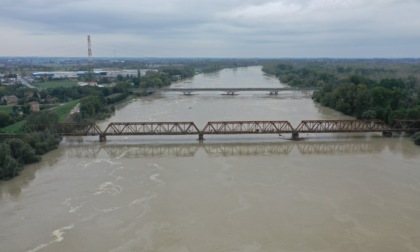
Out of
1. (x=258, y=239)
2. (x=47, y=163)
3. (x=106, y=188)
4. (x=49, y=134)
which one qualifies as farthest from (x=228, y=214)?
(x=49, y=134)

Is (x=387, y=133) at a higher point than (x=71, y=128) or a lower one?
lower

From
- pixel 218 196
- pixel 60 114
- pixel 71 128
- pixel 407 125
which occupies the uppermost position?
pixel 407 125

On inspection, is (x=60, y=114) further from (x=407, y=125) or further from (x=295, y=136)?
(x=407, y=125)

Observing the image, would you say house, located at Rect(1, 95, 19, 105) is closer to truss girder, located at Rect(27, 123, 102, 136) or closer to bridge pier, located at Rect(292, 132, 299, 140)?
truss girder, located at Rect(27, 123, 102, 136)

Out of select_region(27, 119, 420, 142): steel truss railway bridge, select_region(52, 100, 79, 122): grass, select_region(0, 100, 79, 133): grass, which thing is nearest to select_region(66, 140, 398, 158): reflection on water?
select_region(27, 119, 420, 142): steel truss railway bridge

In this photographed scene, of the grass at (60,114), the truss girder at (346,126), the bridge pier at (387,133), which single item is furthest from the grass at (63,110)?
the bridge pier at (387,133)

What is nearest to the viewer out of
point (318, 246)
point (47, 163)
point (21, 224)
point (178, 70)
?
point (318, 246)

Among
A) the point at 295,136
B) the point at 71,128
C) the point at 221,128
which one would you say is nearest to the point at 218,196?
the point at 221,128

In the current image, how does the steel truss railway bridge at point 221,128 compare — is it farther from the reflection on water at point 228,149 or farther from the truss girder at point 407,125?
the reflection on water at point 228,149

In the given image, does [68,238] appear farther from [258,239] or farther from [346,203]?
[346,203]

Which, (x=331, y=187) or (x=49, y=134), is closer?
(x=331, y=187)
